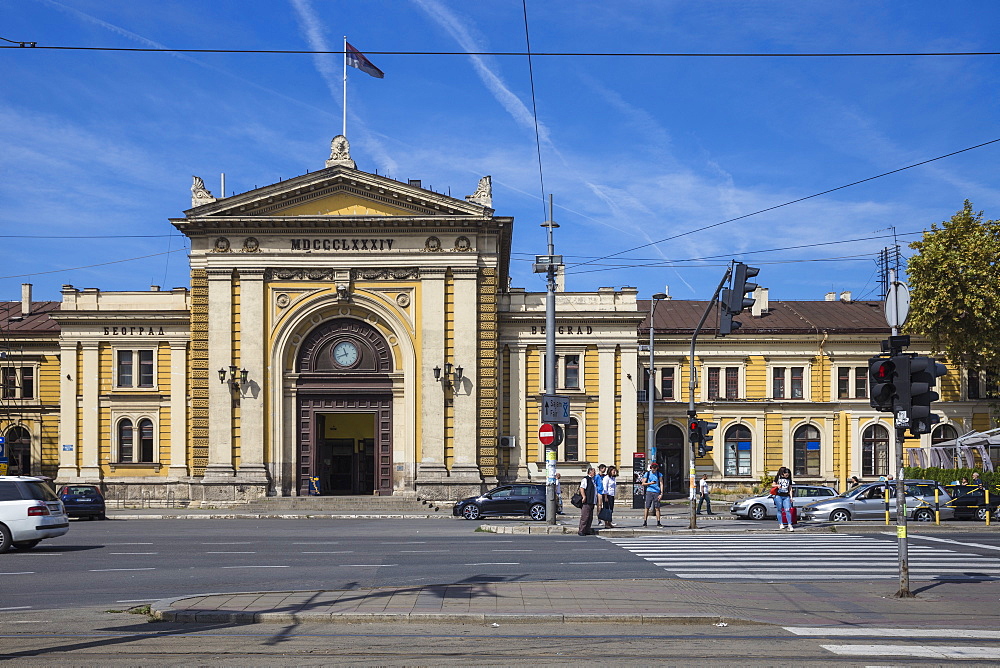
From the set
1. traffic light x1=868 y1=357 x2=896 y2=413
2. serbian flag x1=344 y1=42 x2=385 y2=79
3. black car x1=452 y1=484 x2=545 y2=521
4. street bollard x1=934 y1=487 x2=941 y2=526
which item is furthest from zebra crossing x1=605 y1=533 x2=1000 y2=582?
serbian flag x1=344 y1=42 x2=385 y2=79

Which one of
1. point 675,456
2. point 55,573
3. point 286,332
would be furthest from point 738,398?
point 55,573

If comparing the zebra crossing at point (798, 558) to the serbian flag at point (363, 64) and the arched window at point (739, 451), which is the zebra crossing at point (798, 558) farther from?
the arched window at point (739, 451)

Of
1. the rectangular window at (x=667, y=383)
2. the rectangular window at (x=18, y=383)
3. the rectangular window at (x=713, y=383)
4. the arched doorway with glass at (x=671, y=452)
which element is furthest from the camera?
the rectangular window at (x=667, y=383)

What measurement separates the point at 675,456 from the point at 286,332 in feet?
77.0

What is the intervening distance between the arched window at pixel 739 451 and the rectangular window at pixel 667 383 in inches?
149

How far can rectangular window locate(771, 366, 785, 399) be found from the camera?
55.8 meters

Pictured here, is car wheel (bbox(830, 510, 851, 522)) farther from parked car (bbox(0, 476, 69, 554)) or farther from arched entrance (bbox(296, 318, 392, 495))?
parked car (bbox(0, 476, 69, 554))

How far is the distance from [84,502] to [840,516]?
26783 mm

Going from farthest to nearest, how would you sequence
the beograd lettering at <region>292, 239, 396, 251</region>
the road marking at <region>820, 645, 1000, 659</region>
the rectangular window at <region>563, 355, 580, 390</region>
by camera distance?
the rectangular window at <region>563, 355, 580, 390</region> < the beograd lettering at <region>292, 239, 396, 251</region> < the road marking at <region>820, 645, 1000, 659</region>

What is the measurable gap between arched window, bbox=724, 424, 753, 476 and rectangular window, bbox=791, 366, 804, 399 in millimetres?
3502

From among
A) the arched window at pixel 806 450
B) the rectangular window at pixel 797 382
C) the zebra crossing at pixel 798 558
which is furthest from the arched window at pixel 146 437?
the rectangular window at pixel 797 382

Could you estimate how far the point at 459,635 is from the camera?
38.7 feet

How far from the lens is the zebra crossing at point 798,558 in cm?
1777

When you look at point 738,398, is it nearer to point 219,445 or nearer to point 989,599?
point 219,445
